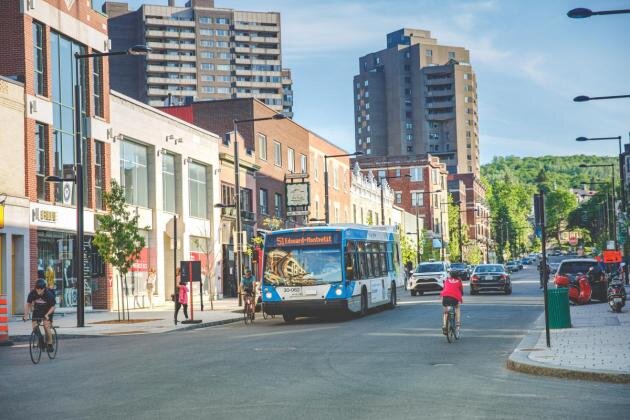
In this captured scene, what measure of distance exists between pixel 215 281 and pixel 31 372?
35.5 metres

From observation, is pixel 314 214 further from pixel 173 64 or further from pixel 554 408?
pixel 173 64

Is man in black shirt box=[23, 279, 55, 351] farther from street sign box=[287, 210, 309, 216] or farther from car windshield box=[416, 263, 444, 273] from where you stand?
street sign box=[287, 210, 309, 216]

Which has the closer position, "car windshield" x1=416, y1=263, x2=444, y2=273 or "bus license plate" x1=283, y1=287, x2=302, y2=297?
"bus license plate" x1=283, y1=287, x2=302, y2=297

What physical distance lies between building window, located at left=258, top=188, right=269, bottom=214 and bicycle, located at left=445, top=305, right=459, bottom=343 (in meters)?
39.3

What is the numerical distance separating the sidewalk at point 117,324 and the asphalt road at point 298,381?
2.95m

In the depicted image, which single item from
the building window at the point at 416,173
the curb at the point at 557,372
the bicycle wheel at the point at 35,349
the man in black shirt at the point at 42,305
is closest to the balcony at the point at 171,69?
the building window at the point at 416,173

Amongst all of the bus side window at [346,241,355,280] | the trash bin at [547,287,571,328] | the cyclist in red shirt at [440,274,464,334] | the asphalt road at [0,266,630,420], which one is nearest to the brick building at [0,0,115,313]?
the bus side window at [346,241,355,280]

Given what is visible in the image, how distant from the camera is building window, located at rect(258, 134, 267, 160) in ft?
196

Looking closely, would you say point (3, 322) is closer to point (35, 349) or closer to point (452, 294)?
point (35, 349)

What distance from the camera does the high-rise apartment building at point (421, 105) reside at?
173625 mm

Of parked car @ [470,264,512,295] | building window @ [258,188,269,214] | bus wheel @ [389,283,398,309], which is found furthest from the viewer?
building window @ [258,188,269,214]

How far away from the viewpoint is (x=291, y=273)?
2884cm

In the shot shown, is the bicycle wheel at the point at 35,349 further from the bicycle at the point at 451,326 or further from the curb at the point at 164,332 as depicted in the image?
the bicycle at the point at 451,326

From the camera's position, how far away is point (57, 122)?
118 feet
